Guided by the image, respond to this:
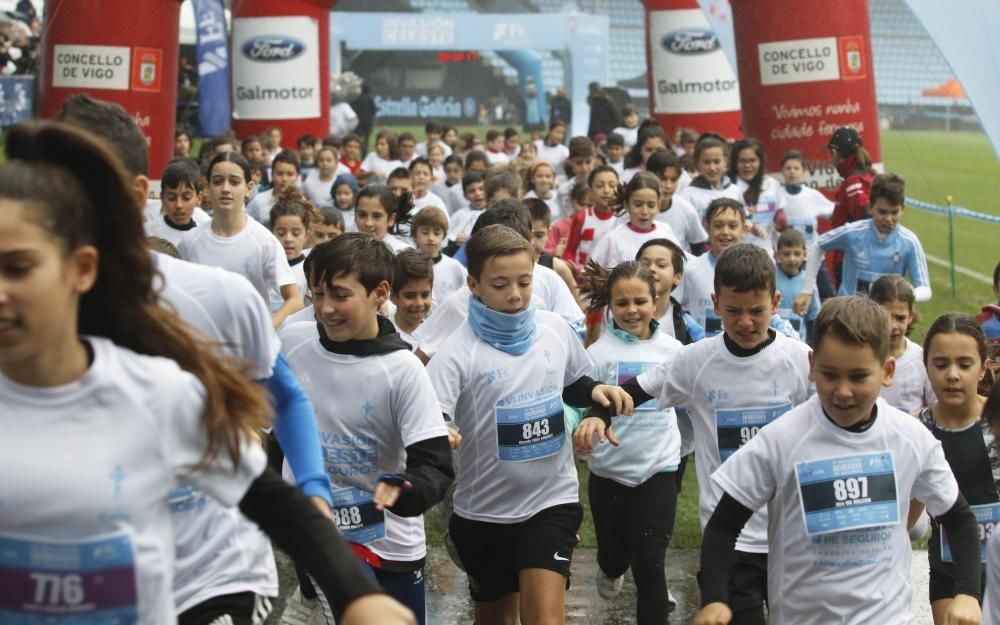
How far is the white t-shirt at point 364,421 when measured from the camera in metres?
4.63

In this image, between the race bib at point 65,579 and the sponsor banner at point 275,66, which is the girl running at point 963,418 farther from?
the sponsor banner at point 275,66


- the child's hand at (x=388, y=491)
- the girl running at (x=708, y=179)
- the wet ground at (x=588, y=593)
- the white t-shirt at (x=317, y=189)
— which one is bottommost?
the wet ground at (x=588, y=593)

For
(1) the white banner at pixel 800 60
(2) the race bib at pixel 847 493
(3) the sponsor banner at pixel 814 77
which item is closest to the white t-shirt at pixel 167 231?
(2) the race bib at pixel 847 493

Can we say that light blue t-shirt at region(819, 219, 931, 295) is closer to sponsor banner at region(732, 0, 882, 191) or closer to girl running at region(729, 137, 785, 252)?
girl running at region(729, 137, 785, 252)

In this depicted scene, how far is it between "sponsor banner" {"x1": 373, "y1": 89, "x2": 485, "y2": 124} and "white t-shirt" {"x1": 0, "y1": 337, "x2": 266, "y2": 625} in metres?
49.5

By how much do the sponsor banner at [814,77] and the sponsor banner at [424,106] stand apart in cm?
3747

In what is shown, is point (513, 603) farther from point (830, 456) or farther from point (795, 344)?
point (830, 456)

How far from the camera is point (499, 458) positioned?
5230 mm

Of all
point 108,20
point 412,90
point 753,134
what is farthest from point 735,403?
point 412,90

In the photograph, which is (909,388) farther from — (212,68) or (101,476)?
(212,68)

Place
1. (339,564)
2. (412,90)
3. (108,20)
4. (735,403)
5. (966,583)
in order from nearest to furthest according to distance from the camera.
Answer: (339,564) < (966,583) < (735,403) < (108,20) < (412,90)

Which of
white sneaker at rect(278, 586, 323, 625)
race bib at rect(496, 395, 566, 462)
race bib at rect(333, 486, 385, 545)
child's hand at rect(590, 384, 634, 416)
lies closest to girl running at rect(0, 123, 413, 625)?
race bib at rect(333, 486, 385, 545)

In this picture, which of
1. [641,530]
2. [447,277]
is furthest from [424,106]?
[641,530]

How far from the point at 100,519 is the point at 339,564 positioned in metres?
0.42
